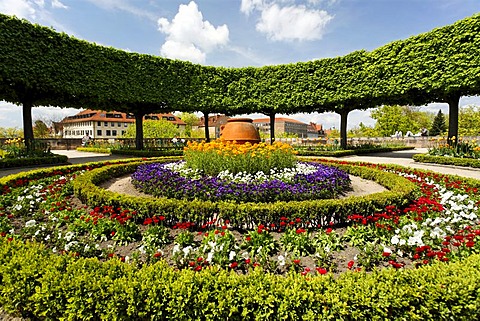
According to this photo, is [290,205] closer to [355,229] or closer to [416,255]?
[355,229]

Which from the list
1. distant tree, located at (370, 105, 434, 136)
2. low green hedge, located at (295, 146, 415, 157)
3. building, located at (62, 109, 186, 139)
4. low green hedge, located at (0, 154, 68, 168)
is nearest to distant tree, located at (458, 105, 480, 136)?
distant tree, located at (370, 105, 434, 136)

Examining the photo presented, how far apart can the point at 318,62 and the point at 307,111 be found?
12.5 feet

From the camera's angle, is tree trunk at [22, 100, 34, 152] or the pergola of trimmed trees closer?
the pergola of trimmed trees

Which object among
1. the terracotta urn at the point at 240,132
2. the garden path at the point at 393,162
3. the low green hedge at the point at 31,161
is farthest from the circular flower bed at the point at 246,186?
the low green hedge at the point at 31,161

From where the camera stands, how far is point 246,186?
5812 millimetres

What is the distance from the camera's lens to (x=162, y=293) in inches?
89.1

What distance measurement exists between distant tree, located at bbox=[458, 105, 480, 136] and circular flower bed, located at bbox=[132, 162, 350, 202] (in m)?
45.9

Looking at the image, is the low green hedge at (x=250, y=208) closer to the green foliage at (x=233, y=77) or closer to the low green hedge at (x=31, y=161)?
the low green hedge at (x=31, y=161)

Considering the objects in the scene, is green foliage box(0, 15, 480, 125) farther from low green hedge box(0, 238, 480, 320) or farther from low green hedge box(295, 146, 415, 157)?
low green hedge box(0, 238, 480, 320)

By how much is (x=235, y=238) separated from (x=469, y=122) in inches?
2160

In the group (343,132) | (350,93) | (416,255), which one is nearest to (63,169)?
(416,255)

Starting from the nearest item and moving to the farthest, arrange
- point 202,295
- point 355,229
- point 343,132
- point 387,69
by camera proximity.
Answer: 1. point 202,295
2. point 355,229
3. point 387,69
4. point 343,132

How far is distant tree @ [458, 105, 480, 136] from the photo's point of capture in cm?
3994

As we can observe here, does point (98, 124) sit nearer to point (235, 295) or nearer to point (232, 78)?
point (232, 78)
